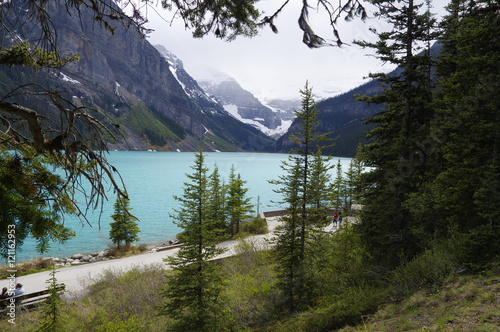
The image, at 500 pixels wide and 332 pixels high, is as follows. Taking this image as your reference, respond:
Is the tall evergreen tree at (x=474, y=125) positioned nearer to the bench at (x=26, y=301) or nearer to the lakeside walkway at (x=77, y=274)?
the lakeside walkway at (x=77, y=274)

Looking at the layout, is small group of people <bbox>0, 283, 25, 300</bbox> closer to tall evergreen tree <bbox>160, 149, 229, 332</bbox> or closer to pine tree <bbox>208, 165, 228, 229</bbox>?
tall evergreen tree <bbox>160, 149, 229, 332</bbox>

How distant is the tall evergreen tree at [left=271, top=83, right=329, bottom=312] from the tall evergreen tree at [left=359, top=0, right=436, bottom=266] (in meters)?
3.14

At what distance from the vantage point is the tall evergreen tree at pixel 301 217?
11883 millimetres

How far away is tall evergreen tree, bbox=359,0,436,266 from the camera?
12.2 metres

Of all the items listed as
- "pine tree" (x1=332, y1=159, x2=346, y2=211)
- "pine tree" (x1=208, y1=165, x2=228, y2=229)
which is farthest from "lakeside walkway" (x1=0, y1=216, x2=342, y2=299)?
"pine tree" (x1=208, y1=165, x2=228, y2=229)

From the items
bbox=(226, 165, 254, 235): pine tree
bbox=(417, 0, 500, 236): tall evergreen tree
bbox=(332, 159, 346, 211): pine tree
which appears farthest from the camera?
bbox=(226, 165, 254, 235): pine tree

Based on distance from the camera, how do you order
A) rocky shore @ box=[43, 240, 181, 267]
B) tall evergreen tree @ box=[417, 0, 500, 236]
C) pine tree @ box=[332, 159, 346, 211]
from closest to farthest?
tall evergreen tree @ box=[417, 0, 500, 236] < pine tree @ box=[332, 159, 346, 211] < rocky shore @ box=[43, 240, 181, 267]

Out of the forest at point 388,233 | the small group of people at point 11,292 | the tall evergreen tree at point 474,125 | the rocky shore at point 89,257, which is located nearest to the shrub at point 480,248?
the forest at point 388,233

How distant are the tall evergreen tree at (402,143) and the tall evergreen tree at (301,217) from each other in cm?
314

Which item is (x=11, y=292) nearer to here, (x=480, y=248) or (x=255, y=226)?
(x=480, y=248)

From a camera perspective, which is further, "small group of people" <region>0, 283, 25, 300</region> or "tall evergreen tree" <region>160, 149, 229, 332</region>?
"small group of people" <region>0, 283, 25, 300</region>

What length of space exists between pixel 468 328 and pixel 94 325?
12488mm

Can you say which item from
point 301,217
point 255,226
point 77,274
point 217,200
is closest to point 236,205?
point 217,200

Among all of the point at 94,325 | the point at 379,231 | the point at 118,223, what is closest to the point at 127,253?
the point at 118,223
